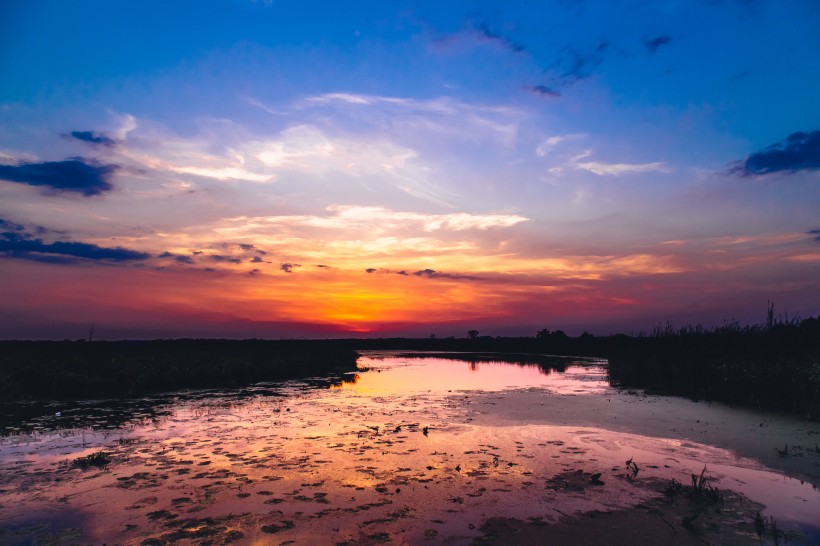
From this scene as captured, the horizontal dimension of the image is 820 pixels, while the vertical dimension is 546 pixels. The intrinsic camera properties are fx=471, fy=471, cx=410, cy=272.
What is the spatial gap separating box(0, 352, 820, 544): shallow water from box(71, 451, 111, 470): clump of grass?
16 cm

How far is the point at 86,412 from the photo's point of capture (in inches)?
674

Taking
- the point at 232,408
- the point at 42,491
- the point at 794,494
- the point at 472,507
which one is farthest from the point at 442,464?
the point at 232,408

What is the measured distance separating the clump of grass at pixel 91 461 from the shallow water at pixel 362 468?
0.51 feet

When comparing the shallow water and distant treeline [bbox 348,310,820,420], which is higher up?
distant treeline [bbox 348,310,820,420]

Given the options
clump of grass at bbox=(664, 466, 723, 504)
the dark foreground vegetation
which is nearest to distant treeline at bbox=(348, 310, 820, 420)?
the dark foreground vegetation

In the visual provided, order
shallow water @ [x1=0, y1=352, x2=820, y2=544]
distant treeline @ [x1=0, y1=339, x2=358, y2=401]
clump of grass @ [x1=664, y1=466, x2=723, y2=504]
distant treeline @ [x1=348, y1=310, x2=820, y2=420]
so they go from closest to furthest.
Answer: shallow water @ [x1=0, y1=352, x2=820, y2=544]
clump of grass @ [x1=664, y1=466, x2=723, y2=504]
distant treeline @ [x1=348, y1=310, x2=820, y2=420]
distant treeline @ [x1=0, y1=339, x2=358, y2=401]

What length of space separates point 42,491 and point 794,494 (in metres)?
13.4

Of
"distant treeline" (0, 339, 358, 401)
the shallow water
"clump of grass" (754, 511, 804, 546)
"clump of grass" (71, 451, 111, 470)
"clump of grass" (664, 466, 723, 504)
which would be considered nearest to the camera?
"clump of grass" (754, 511, 804, 546)

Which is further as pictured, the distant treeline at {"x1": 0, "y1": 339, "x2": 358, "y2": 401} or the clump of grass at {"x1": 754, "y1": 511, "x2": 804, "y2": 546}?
the distant treeline at {"x1": 0, "y1": 339, "x2": 358, "y2": 401}

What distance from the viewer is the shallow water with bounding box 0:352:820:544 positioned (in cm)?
709

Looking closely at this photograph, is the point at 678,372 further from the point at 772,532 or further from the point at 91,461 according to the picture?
the point at 91,461

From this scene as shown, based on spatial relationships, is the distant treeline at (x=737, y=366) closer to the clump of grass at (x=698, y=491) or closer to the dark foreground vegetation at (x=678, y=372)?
the dark foreground vegetation at (x=678, y=372)

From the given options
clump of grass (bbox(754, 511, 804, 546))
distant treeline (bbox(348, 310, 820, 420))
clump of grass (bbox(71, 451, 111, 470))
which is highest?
distant treeline (bbox(348, 310, 820, 420))

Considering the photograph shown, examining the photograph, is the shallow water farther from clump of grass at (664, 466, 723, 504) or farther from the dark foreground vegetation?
the dark foreground vegetation
